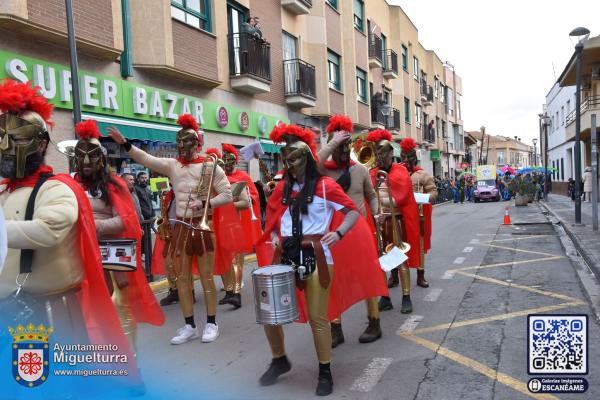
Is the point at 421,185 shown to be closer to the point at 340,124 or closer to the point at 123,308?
the point at 340,124

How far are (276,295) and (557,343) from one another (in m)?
1.98

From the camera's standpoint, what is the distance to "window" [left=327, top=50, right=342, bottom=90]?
23.4 m

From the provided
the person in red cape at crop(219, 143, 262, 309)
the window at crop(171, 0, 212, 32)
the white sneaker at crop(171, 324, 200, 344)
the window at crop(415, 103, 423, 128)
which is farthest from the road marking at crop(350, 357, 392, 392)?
the window at crop(415, 103, 423, 128)

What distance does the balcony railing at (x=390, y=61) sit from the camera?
33019mm

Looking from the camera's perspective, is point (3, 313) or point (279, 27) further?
point (279, 27)

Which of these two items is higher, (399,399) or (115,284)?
(115,284)

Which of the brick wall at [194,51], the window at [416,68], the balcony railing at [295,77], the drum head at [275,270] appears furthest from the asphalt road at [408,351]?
the window at [416,68]

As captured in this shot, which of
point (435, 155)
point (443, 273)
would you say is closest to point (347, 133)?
point (443, 273)

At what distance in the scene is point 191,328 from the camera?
5.55m

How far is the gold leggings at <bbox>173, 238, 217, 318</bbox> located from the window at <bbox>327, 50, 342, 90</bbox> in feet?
61.1

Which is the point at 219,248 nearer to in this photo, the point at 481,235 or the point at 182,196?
the point at 182,196

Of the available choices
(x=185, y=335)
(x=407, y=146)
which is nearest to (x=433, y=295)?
(x=407, y=146)

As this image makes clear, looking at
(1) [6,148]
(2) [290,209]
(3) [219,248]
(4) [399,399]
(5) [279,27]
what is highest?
(5) [279,27]

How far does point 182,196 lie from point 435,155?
1696 inches
